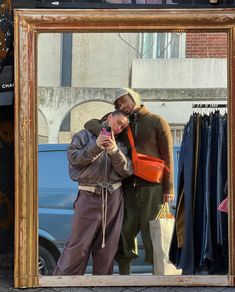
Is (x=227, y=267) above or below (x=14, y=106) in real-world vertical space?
below

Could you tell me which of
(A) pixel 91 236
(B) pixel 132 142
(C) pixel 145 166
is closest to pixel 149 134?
(B) pixel 132 142

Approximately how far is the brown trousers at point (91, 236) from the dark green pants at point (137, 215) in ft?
0.17

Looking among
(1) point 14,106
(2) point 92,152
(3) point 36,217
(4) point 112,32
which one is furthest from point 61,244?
(4) point 112,32

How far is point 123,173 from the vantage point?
4.95 meters

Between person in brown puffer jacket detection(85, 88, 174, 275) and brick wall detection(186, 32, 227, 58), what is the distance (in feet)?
1.94

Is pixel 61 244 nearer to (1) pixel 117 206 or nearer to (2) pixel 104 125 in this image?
(1) pixel 117 206

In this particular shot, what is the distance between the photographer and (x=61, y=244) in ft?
16.6

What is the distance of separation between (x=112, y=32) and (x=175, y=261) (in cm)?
199

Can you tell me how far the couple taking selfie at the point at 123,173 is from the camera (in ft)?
16.3

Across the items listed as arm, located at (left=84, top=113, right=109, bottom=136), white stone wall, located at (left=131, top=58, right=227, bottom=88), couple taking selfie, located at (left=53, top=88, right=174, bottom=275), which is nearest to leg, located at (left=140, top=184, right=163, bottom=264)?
couple taking selfie, located at (left=53, top=88, right=174, bottom=275)

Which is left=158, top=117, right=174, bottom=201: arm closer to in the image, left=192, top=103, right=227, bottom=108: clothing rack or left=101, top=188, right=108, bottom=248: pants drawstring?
left=192, top=103, right=227, bottom=108: clothing rack

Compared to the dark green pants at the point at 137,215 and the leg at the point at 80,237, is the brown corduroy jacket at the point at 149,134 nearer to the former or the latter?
the dark green pants at the point at 137,215

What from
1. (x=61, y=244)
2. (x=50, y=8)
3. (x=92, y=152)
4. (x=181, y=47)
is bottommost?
Result: (x=61, y=244)

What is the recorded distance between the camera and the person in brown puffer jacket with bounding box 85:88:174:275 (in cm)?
496
